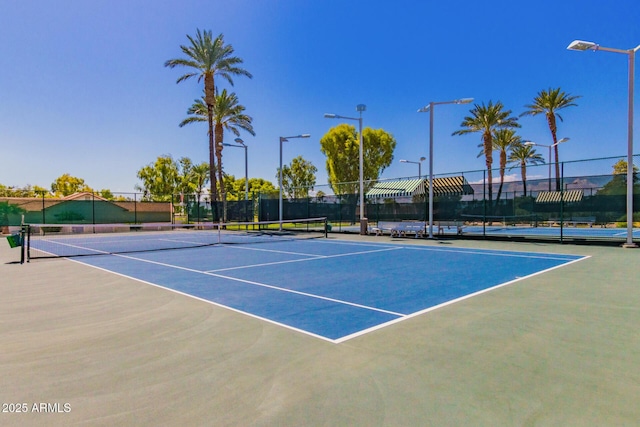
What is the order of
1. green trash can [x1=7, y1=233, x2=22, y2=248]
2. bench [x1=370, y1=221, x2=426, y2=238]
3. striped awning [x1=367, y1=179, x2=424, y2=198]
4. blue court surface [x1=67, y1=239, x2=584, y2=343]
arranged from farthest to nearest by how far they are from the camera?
1. striped awning [x1=367, y1=179, x2=424, y2=198]
2. bench [x1=370, y1=221, x2=426, y2=238]
3. green trash can [x1=7, y1=233, x2=22, y2=248]
4. blue court surface [x1=67, y1=239, x2=584, y2=343]

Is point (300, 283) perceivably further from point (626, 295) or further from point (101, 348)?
point (626, 295)

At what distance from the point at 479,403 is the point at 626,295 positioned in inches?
225

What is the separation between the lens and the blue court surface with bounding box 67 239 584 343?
19.6 ft

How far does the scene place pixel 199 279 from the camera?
30.0 ft

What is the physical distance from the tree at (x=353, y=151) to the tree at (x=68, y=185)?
4394 centimetres

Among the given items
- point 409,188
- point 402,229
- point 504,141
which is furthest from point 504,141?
point 402,229

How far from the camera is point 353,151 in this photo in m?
52.6

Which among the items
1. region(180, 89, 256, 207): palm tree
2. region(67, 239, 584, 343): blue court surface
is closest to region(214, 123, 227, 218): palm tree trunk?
region(180, 89, 256, 207): palm tree

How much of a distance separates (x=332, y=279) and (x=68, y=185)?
73.3 metres

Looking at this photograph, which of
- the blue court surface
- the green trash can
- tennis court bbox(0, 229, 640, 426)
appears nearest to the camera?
tennis court bbox(0, 229, 640, 426)

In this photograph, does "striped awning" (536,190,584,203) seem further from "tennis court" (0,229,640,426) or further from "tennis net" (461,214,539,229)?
"tennis court" (0,229,640,426)

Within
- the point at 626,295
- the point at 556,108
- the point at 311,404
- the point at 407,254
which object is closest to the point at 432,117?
the point at 407,254

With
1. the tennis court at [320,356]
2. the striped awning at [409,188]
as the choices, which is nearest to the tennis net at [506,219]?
the striped awning at [409,188]

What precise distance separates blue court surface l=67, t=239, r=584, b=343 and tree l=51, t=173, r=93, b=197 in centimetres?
6309
